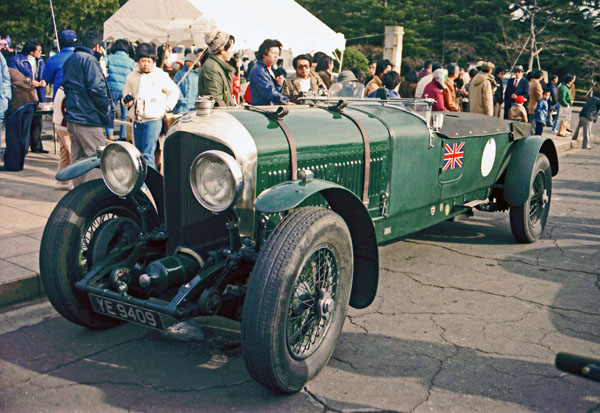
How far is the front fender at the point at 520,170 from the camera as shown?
5480 mm

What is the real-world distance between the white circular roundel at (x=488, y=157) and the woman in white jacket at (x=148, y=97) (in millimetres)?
3448

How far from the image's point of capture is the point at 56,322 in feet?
12.6

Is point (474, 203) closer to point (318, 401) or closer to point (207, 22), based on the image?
point (318, 401)

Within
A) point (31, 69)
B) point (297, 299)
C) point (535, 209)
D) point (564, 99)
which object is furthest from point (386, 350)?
point (564, 99)

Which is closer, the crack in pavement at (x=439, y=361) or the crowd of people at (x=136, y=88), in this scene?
the crack in pavement at (x=439, y=361)

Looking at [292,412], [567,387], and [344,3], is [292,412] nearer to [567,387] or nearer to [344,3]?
[567,387]

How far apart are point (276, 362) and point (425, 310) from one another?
1680 mm

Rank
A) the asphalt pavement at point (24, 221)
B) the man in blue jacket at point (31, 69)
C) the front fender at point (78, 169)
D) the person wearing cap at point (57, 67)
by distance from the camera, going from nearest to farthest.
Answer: the front fender at point (78, 169)
the asphalt pavement at point (24, 221)
the person wearing cap at point (57, 67)
the man in blue jacket at point (31, 69)

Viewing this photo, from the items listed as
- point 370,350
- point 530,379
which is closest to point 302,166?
point 370,350

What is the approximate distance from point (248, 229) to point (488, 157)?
299 centimetres

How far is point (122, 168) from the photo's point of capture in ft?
11.3

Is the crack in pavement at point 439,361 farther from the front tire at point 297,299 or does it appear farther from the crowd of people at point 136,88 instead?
the crowd of people at point 136,88

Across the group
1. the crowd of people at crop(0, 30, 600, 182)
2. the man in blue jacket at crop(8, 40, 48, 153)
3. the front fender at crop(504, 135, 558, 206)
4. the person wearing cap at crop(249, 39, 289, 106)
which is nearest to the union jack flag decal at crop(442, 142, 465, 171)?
the crowd of people at crop(0, 30, 600, 182)

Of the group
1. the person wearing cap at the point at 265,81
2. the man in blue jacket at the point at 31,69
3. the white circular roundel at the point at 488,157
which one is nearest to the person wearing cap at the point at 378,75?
the person wearing cap at the point at 265,81
